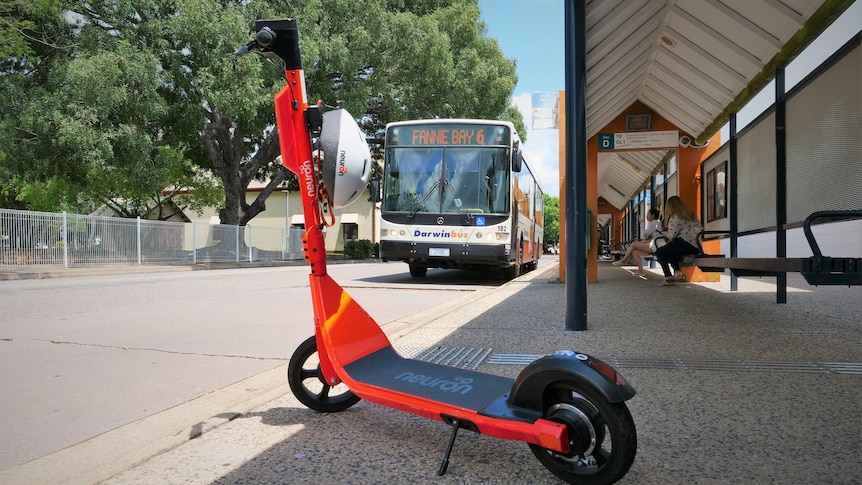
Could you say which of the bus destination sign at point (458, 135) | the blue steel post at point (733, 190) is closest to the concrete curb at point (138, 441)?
the blue steel post at point (733, 190)

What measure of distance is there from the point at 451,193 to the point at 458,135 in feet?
3.96

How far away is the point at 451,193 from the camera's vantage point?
12.4 m

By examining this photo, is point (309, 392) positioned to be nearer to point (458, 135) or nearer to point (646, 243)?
point (646, 243)

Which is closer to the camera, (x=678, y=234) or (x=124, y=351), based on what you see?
(x=124, y=351)

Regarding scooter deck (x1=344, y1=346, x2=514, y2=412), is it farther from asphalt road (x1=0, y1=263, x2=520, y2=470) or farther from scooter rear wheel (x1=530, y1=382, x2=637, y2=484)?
asphalt road (x1=0, y1=263, x2=520, y2=470)

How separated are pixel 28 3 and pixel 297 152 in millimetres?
19181

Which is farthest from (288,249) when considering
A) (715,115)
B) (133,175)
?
(715,115)

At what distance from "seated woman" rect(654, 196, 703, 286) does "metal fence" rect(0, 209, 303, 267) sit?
916 cm

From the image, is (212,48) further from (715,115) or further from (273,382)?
(273,382)

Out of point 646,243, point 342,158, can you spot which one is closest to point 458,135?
point 646,243

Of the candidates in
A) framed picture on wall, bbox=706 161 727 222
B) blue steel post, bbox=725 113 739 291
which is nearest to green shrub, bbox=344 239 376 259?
framed picture on wall, bbox=706 161 727 222

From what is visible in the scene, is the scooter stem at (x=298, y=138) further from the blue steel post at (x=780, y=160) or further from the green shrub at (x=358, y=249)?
the green shrub at (x=358, y=249)

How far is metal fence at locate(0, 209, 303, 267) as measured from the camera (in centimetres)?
1939

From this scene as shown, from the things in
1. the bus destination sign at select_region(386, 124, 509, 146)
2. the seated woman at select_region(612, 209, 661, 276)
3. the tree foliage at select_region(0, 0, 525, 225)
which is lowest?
the seated woman at select_region(612, 209, 661, 276)
